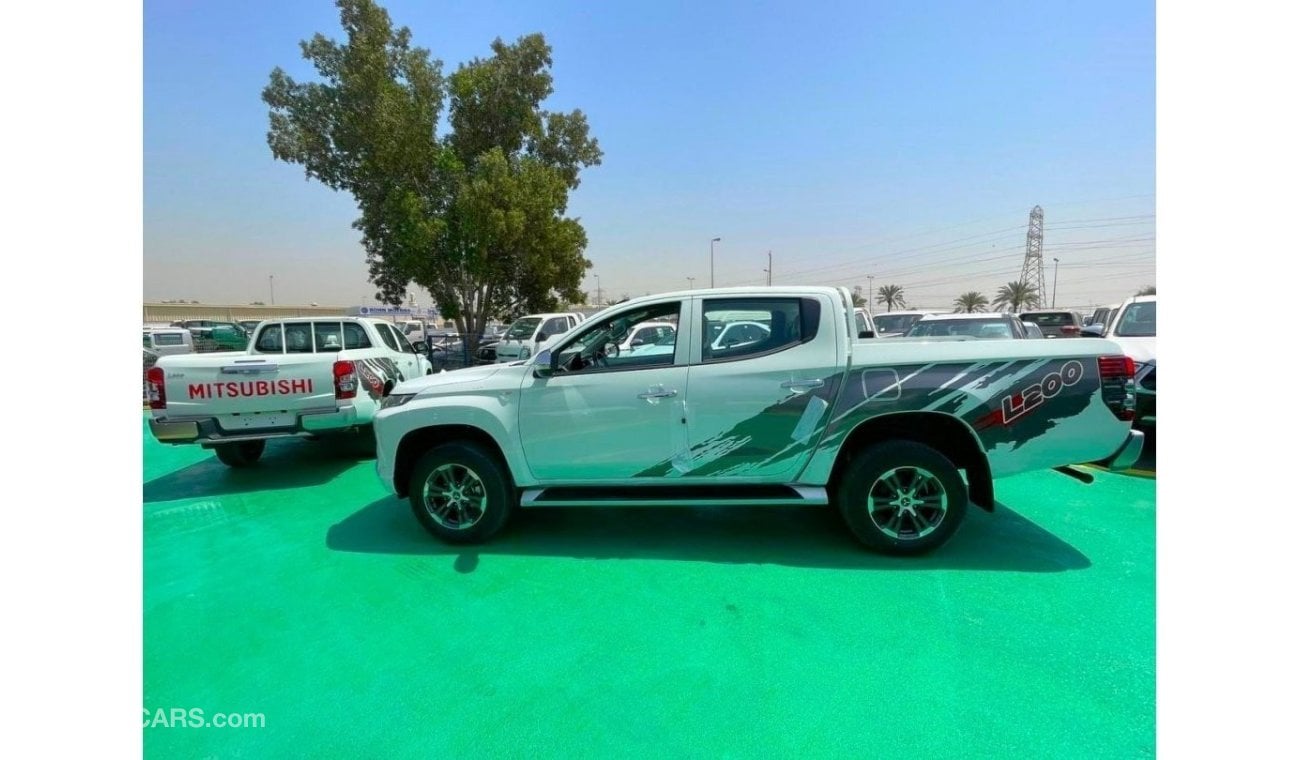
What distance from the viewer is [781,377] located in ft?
12.6

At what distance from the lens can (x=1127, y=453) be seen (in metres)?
3.69

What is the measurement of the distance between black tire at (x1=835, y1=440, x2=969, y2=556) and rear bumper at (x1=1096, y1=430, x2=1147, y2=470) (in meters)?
1.02

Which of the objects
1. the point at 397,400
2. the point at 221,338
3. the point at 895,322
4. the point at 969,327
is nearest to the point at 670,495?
the point at 397,400

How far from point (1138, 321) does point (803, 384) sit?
791 cm

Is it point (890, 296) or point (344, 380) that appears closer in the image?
point (344, 380)

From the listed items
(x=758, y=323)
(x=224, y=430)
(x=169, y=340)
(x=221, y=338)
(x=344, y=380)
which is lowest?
(x=224, y=430)

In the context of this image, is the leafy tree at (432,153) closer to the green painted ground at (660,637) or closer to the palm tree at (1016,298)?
the green painted ground at (660,637)

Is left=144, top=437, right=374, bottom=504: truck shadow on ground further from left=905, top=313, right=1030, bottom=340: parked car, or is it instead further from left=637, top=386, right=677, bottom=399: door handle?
left=905, top=313, right=1030, bottom=340: parked car

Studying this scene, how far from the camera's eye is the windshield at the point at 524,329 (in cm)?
1589

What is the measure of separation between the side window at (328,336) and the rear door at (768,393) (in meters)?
5.60

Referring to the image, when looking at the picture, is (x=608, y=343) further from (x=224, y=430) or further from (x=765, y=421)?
(x=224, y=430)

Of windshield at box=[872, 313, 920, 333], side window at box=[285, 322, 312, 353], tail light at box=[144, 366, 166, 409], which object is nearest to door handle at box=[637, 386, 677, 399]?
tail light at box=[144, 366, 166, 409]

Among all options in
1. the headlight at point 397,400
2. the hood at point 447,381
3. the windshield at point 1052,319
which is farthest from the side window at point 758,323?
the windshield at point 1052,319

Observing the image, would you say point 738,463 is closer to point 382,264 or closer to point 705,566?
point 705,566
